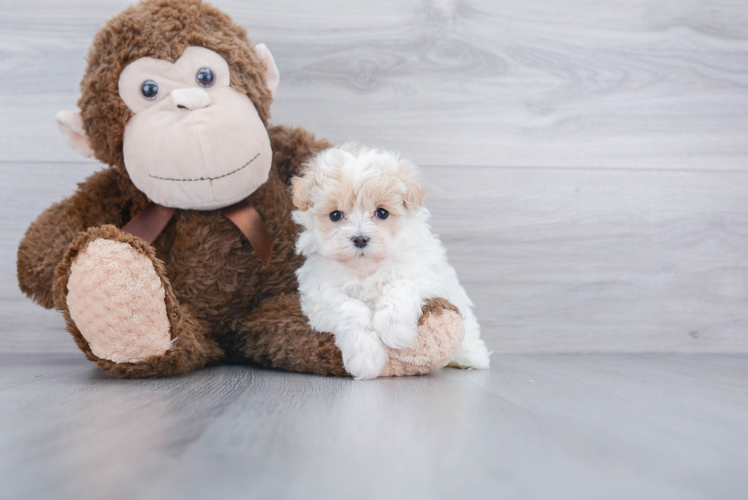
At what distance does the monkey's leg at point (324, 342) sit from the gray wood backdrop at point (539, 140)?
49 cm

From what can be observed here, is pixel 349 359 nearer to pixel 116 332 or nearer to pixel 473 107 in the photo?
pixel 116 332

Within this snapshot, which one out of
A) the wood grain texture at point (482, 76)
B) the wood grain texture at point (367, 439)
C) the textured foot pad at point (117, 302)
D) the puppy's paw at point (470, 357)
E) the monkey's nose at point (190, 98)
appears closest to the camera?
the wood grain texture at point (367, 439)

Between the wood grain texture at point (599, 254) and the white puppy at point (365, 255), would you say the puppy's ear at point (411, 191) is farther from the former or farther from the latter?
the wood grain texture at point (599, 254)

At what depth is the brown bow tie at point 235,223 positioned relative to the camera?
987 mm

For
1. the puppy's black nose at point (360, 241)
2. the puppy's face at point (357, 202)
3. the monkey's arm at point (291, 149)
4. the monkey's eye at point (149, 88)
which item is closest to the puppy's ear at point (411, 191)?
the puppy's face at point (357, 202)

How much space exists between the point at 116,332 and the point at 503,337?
3.05 ft

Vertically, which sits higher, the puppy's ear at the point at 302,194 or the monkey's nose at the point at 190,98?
the monkey's nose at the point at 190,98

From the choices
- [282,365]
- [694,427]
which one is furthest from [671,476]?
[282,365]

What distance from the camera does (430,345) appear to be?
873mm

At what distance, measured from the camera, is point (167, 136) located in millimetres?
893

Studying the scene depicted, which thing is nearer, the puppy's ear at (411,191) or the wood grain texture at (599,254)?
the puppy's ear at (411,191)

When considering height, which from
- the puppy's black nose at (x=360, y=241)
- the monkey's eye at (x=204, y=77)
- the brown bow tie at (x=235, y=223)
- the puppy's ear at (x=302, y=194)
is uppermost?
the monkey's eye at (x=204, y=77)

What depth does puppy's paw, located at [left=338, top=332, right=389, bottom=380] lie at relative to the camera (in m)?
0.85

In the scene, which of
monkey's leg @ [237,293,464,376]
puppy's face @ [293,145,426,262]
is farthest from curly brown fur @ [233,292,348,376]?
puppy's face @ [293,145,426,262]
